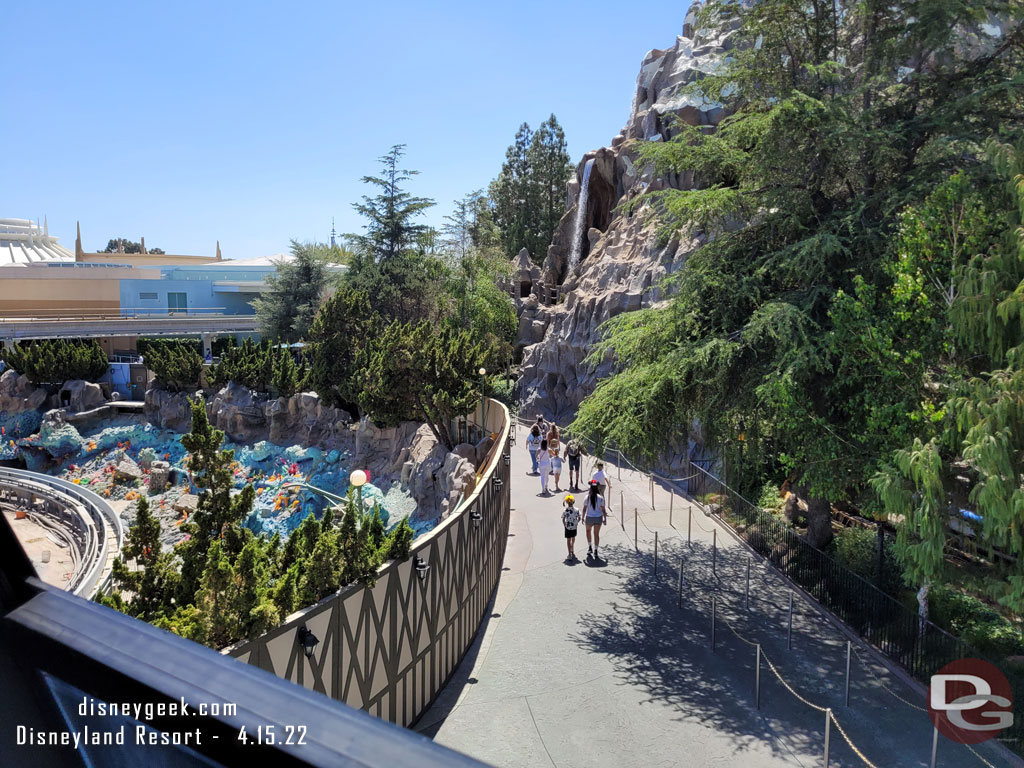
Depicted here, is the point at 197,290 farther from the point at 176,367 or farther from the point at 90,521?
the point at 90,521

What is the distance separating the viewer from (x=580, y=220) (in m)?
41.0

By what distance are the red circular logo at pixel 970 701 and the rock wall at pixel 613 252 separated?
1801 centimetres

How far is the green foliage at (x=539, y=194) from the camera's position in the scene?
53219 millimetres

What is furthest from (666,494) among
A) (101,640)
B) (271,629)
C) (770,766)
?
(101,640)

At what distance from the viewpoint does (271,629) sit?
677 centimetres

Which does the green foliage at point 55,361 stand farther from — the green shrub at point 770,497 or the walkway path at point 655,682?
the green shrub at point 770,497

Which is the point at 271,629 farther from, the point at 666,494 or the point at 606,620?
the point at 666,494

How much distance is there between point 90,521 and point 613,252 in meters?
23.5

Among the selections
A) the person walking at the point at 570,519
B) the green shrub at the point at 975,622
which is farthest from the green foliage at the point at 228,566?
the green shrub at the point at 975,622

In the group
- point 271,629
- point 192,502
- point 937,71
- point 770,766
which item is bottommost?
point 192,502

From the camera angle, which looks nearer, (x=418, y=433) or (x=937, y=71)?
(x=937, y=71)

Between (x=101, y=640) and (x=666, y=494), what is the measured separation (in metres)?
21.0

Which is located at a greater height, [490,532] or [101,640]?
[101,640]

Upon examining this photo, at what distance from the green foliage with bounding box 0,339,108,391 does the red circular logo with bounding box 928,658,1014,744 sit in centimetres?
4693
